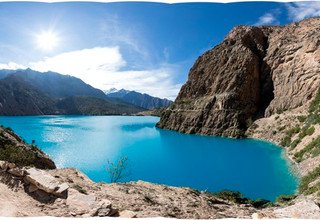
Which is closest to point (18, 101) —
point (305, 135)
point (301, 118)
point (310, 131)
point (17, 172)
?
point (301, 118)

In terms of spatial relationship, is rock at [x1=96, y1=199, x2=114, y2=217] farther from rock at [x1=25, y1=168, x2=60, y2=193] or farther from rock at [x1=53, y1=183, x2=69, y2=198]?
rock at [x1=25, y1=168, x2=60, y2=193]

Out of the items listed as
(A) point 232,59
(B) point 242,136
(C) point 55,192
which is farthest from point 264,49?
(C) point 55,192

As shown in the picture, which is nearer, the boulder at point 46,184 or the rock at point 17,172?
the boulder at point 46,184

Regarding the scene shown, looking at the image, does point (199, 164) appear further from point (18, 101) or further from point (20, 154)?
point (18, 101)

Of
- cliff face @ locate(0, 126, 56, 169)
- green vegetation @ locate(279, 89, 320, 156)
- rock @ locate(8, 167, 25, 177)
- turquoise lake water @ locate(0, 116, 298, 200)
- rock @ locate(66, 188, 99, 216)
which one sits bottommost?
turquoise lake water @ locate(0, 116, 298, 200)

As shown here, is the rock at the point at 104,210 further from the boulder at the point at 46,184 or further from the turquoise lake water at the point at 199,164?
the turquoise lake water at the point at 199,164

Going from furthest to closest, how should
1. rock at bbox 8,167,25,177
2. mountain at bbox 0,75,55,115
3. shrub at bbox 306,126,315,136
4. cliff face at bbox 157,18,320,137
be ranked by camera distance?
mountain at bbox 0,75,55,115, cliff face at bbox 157,18,320,137, shrub at bbox 306,126,315,136, rock at bbox 8,167,25,177

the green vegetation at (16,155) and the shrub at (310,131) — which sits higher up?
the shrub at (310,131)

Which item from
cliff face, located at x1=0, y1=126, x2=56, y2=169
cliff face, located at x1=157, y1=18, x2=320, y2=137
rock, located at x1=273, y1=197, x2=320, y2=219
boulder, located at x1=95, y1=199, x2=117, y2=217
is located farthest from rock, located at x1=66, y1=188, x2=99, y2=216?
cliff face, located at x1=157, y1=18, x2=320, y2=137

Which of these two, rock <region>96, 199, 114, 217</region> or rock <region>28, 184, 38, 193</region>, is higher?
rock <region>28, 184, 38, 193</region>

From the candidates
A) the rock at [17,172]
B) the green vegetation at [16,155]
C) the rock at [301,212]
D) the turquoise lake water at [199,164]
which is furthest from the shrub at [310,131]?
the rock at [17,172]
